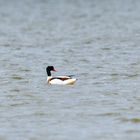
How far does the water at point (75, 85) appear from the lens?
19.3m

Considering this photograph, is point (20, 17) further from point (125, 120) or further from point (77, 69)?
point (125, 120)

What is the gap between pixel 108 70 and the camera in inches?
1119

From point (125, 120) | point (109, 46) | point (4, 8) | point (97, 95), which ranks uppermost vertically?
point (4, 8)

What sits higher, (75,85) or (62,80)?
(62,80)

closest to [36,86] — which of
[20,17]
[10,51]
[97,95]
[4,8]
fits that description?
[97,95]

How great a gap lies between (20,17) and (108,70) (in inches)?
1294

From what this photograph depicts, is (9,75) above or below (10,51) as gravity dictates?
below

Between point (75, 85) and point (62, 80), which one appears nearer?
point (62, 80)

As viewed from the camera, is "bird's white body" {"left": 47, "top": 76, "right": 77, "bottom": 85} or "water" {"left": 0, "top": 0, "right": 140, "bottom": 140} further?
"bird's white body" {"left": 47, "top": 76, "right": 77, "bottom": 85}

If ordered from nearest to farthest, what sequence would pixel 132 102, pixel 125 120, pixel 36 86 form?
1. pixel 125 120
2. pixel 132 102
3. pixel 36 86

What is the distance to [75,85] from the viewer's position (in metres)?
25.3

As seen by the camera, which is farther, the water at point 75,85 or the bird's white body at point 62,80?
the bird's white body at point 62,80

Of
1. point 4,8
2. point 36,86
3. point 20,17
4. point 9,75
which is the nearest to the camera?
point 36,86

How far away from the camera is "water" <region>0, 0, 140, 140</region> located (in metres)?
19.3
